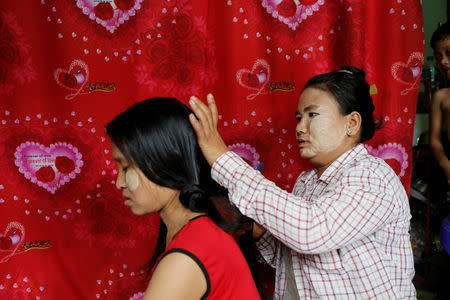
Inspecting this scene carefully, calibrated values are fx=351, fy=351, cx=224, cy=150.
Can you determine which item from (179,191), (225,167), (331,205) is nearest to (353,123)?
(331,205)

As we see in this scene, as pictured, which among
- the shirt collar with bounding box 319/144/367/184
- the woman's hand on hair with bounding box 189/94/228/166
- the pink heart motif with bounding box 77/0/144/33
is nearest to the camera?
the woman's hand on hair with bounding box 189/94/228/166

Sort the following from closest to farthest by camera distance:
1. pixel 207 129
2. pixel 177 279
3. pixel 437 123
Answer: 1. pixel 177 279
2. pixel 207 129
3. pixel 437 123

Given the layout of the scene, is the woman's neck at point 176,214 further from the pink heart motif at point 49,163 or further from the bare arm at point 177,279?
the pink heart motif at point 49,163

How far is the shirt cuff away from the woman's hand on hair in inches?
0.5

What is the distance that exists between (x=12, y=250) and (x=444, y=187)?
2257 millimetres

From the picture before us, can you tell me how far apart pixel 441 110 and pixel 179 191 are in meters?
1.63

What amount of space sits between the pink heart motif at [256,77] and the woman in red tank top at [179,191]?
2.40 feet

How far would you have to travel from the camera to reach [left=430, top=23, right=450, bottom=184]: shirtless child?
168 centimetres

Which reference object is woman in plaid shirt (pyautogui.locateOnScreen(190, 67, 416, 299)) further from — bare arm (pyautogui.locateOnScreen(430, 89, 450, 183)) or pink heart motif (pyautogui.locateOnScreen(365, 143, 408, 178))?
bare arm (pyautogui.locateOnScreen(430, 89, 450, 183))

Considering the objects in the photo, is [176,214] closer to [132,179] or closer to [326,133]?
[132,179]

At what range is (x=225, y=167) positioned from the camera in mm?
836

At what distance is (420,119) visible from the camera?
2227 millimetres

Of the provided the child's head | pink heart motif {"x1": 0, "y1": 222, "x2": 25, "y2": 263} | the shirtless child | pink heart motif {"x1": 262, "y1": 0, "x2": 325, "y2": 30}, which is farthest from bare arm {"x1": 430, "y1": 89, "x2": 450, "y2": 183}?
pink heart motif {"x1": 0, "y1": 222, "x2": 25, "y2": 263}

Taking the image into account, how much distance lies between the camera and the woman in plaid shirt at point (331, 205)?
82 cm
